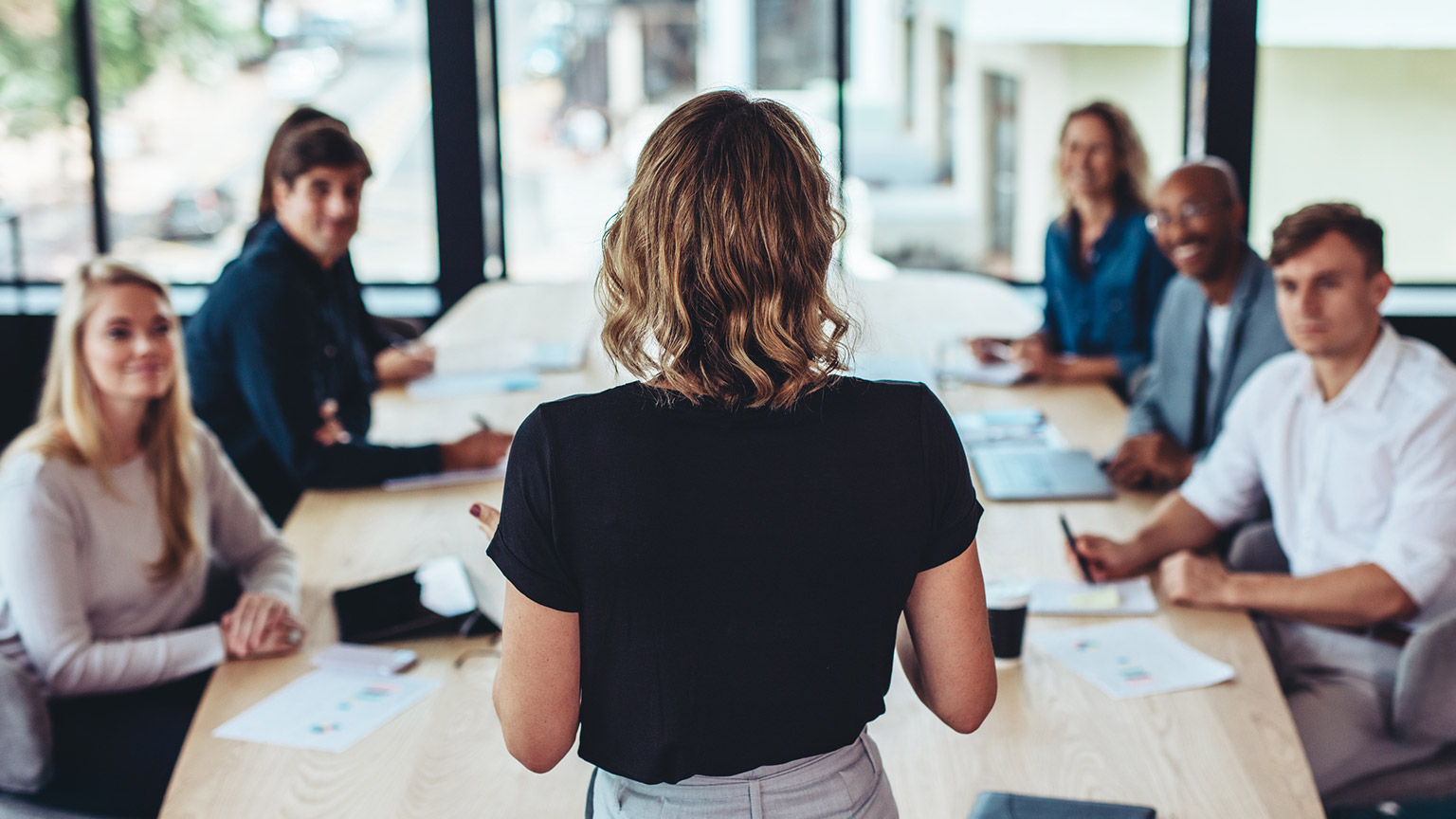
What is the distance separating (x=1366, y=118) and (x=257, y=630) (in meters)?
5.10

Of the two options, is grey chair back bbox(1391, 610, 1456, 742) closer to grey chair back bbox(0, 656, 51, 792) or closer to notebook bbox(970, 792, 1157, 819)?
notebook bbox(970, 792, 1157, 819)

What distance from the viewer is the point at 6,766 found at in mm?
1709

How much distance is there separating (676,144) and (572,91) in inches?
193

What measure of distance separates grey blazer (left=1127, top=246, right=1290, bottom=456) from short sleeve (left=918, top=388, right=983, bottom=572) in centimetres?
181

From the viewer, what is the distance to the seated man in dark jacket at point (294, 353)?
2.45 m

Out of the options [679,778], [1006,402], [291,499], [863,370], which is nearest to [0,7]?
[291,499]

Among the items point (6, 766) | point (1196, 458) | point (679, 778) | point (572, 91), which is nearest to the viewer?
point (679, 778)

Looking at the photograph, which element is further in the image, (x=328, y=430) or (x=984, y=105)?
(x=984, y=105)

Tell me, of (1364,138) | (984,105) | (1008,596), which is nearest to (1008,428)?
(1008,596)

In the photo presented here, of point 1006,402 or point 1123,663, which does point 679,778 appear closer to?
point 1123,663

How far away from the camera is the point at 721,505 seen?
107 centimetres

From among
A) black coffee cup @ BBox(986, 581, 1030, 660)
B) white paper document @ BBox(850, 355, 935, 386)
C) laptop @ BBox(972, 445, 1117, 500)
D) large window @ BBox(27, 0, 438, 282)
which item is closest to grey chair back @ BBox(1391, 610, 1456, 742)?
black coffee cup @ BBox(986, 581, 1030, 660)

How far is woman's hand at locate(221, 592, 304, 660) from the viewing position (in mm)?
1860

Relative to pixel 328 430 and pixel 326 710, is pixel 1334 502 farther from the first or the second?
pixel 328 430
